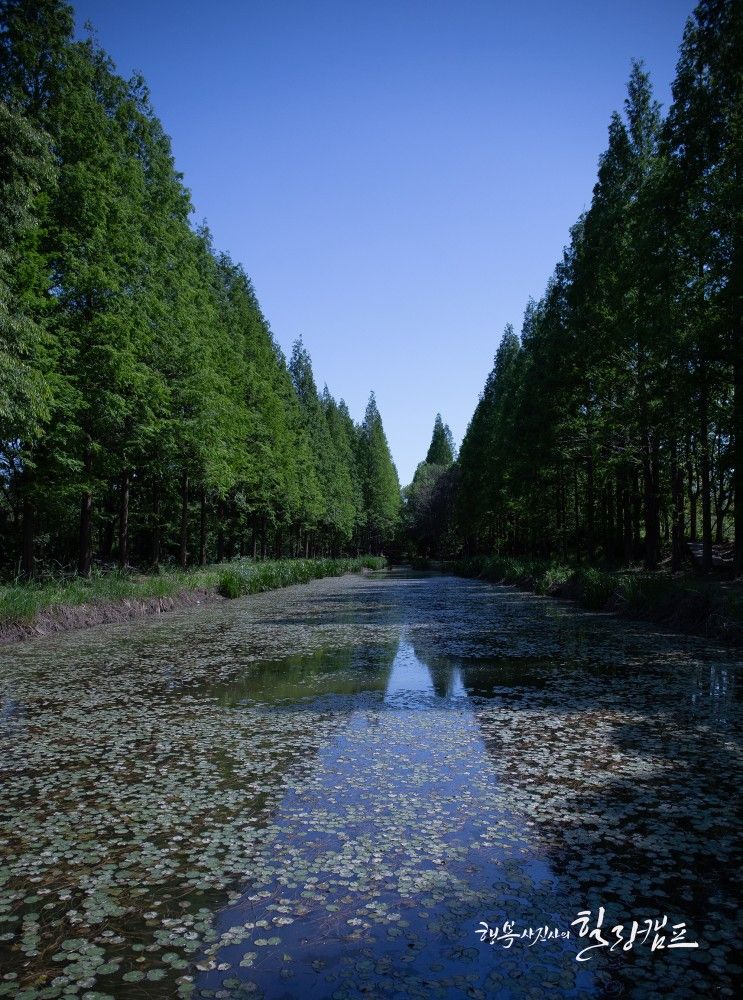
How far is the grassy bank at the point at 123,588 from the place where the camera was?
13.2m

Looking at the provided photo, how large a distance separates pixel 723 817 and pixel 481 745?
232 cm

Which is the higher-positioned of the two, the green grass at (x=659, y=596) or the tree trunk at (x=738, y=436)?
the tree trunk at (x=738, y=436)

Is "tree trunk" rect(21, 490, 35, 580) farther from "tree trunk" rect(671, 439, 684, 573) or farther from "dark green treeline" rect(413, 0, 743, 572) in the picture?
"tree trunk" rect(671, 439, 684, 573)

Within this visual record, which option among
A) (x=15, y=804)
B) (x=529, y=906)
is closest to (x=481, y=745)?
(x=529, y=906)

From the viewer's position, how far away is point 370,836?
427 centimetres

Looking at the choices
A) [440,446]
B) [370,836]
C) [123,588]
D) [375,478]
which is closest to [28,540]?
[123,588]

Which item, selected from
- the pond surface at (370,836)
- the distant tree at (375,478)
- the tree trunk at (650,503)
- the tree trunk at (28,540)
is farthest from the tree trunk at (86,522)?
the distant tree at (375,478)

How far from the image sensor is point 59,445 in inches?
651

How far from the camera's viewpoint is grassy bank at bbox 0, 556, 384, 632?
13172 millimetres

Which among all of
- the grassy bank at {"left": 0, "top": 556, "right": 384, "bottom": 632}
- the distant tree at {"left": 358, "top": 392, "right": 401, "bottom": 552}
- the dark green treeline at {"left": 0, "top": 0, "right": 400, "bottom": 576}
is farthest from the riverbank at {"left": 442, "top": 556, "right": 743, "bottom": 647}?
the distant tree at {"left": 358, "top": 392, "right": 401, "bottom": 552}

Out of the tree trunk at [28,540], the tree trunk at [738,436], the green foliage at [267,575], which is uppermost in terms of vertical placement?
the tree trunk at [738,436]

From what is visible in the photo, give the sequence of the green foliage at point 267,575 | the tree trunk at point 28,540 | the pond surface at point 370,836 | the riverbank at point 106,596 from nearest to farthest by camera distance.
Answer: the pond surface at point 370,836 → the riverbank at point 106,596 → the tree trunk at point 28,540 → the green foliage at point 267,575

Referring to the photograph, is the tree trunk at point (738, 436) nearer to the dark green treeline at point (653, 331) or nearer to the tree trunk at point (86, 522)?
the dark green treeline at point (653, 331)

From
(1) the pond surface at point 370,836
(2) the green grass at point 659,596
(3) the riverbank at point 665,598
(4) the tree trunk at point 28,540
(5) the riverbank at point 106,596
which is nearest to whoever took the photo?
(1) the pond surface at point 370,836
